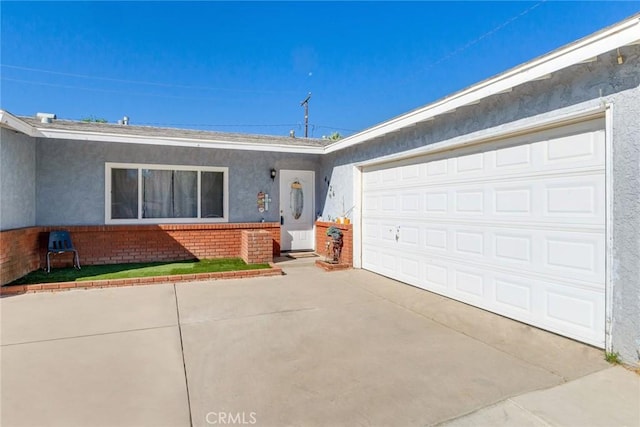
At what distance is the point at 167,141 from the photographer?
8.23 m

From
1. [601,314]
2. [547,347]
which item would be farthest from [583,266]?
[547,347]

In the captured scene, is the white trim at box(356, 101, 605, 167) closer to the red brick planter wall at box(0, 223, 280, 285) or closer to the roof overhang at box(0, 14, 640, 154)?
the roof overhang at box(0, 14, 640, 154)

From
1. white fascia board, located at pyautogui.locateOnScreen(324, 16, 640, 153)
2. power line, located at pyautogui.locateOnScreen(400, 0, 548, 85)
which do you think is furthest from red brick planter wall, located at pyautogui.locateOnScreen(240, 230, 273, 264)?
power line, located at pyautogui.locateOnScreen(400, 0, 548, 85)

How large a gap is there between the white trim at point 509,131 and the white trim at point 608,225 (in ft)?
0.66

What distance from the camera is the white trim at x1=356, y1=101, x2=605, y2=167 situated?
3834 mm

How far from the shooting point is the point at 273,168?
34.3 feet

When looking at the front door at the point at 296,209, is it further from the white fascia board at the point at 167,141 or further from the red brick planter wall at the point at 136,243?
the white fascia board at the point at 167,141

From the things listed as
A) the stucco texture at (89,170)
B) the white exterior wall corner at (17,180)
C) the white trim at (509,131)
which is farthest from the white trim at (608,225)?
the white exterior wall corner at (17,180)

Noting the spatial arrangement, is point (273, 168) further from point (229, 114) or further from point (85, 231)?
point (229, 114)

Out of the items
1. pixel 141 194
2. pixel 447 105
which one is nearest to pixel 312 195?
pixel 141 194

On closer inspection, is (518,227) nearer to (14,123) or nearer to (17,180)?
(14,123)

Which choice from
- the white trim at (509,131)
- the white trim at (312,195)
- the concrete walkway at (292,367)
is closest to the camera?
the concrete walkway at (292,367)

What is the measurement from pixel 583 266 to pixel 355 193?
5.37 metres

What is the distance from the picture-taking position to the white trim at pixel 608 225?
3605 mm
